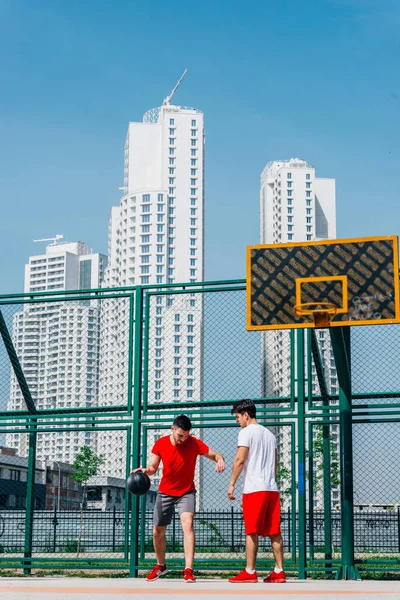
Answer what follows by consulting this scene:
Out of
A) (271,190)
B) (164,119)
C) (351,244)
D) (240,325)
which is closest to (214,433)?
(240,325)

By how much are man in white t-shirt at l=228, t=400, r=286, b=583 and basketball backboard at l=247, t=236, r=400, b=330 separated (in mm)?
1323

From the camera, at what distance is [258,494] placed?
344 inches

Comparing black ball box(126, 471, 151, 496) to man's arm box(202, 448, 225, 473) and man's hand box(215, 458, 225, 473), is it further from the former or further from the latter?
man's hand box(215, 458, 225, 473)

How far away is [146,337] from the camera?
11.1 metres

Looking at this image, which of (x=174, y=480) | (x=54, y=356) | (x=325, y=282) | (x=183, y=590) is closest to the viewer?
(x=183, y=590)

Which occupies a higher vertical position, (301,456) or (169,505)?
(301,456)

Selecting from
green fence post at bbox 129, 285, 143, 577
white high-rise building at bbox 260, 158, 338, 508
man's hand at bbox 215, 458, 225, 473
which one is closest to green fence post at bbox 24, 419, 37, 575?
green fence post at bbox 129, 285, 143, 577

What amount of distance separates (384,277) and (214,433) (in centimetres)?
292

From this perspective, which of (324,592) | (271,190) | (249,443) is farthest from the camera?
(271,190)

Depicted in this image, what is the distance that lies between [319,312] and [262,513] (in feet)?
7.10

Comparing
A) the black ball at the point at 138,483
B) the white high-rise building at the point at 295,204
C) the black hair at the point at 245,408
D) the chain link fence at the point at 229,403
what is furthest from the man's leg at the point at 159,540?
the white high-rise building at the point at 295,204

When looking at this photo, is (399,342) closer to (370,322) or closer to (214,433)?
(370,322)

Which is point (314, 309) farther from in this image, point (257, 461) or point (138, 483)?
point (138, 483)

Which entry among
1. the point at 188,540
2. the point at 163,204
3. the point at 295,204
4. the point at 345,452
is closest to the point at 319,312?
the point at 345,452
